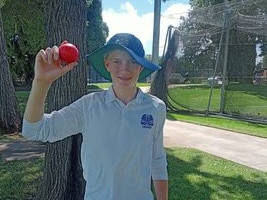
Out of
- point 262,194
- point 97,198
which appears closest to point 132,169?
point 97,198

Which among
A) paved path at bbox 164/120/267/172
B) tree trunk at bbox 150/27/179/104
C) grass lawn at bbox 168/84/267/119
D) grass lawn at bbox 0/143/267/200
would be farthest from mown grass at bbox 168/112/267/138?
grass lawn at bbox 0/143/267/200

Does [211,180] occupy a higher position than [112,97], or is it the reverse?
[112,97]

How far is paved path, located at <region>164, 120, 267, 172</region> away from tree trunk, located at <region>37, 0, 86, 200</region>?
4.01m

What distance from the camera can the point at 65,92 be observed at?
12.6 ft

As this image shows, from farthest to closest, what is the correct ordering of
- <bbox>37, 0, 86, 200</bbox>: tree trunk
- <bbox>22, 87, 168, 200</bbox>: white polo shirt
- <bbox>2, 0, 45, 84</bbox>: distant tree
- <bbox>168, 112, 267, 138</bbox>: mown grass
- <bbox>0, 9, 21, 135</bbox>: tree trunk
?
<bbox>2, 0, 45, 84</bbox>: distant tree
<bbox>168, 112, 267, 138</bbox>: mown grass
<bbox>0, 9, 21, 135</bbox>: tree trunk
<bbox>37, 0, 86, 200</bbox>: tree trunk
<bbox>22, 87, 168, 200</bbox>: white polo shirt

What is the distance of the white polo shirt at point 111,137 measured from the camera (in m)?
1.90

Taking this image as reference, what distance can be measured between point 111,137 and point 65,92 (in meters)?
2.01

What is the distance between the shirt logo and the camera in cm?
196

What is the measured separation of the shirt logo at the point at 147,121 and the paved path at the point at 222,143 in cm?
536

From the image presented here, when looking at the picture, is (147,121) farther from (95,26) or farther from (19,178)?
(95,26)

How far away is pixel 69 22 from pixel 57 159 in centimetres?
128

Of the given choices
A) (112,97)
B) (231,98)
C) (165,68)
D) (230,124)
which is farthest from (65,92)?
(165,68)

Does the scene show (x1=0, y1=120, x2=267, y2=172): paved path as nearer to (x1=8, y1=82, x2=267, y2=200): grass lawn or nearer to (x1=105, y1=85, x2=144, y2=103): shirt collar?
(x1=8, y1=82, x2=267, y2=200): grass lawn

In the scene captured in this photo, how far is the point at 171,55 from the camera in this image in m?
14.8
